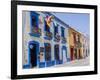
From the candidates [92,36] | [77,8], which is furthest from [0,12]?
[92,36]

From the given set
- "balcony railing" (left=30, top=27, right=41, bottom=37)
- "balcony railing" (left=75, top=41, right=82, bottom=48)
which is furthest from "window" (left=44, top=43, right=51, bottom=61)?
"balcony railing" (left=75, top=41, right=82, bottom=48)

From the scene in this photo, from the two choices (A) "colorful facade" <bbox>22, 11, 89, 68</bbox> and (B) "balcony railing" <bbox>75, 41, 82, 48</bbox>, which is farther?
(B) "balcony railing" <bbox>75, 41, 82, 48</bbox>

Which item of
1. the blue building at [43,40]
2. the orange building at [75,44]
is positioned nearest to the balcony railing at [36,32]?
the blue building at [43,40]

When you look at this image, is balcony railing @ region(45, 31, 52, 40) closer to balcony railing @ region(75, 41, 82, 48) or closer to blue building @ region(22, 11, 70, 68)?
blue building @ region(22, 11, 70, 68)

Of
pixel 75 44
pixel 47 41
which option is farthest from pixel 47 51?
pixel 75 44

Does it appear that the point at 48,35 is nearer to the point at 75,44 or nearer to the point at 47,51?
the point at 47,51

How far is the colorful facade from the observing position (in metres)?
1.73

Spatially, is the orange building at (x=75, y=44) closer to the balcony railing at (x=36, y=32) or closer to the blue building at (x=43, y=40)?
the blue building at (x=43, y=40)

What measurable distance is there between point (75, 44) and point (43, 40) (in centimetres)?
29

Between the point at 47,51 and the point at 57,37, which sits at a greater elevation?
the point at 57,37

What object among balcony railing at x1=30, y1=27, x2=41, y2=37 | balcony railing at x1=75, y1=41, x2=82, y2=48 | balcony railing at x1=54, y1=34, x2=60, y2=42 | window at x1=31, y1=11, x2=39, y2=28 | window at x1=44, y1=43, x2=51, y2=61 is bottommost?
window at x1=44, y1=43, x2=51, y2=61

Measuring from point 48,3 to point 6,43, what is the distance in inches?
18.4

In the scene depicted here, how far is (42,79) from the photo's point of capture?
1.76 meters

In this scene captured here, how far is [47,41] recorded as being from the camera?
1.78 meters
